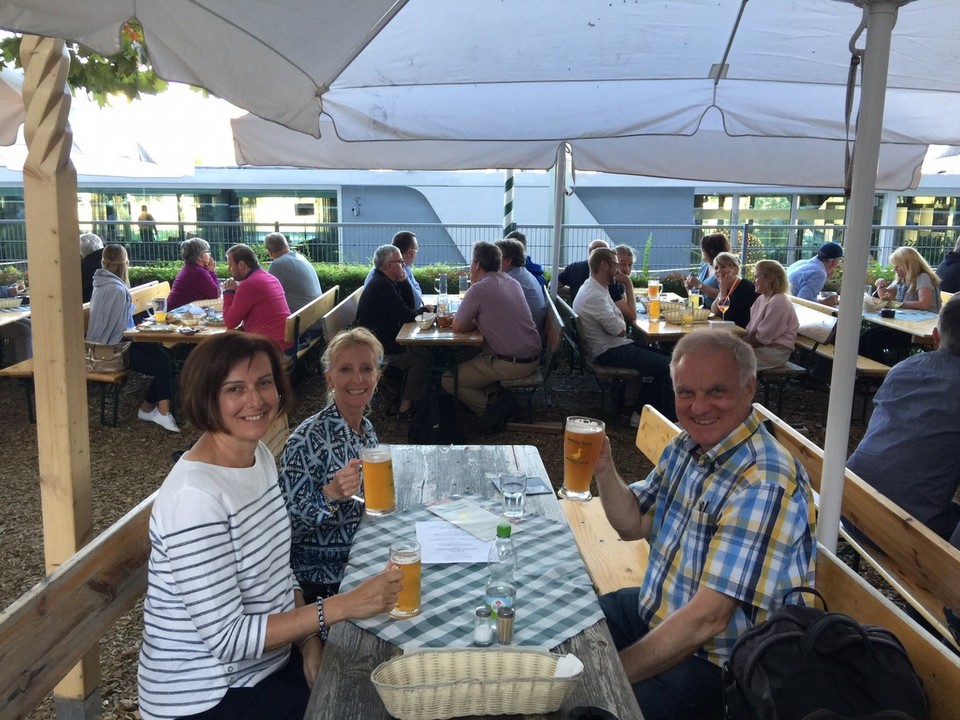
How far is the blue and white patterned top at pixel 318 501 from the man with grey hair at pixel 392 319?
3.91 meters

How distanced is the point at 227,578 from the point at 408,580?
43 cm

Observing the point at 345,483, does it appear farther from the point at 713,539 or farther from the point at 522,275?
the point at 522,275

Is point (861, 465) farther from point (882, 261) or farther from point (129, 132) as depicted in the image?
point (882, 261)

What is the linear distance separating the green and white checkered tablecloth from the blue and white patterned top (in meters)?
0.23

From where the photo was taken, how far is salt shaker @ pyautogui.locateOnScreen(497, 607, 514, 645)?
1746mm

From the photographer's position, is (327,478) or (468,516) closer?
(468,516)

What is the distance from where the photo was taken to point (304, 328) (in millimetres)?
6953

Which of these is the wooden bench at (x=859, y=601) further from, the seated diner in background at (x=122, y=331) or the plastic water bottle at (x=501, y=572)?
→ the seated diner in background at (x=122, y=331)

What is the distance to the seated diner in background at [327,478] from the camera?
264cm

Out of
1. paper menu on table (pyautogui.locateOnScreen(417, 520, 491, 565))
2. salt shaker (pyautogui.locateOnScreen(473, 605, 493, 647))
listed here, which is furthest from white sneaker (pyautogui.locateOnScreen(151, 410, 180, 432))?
salt shaker (pyautogui.locateOnScreen(473, 605, 493, 647))

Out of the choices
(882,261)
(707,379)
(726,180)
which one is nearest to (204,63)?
(707,379)

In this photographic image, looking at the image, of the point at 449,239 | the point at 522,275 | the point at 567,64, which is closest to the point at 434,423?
the point at 522,275

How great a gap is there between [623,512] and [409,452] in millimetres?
1137

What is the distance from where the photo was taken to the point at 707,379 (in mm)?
2225
